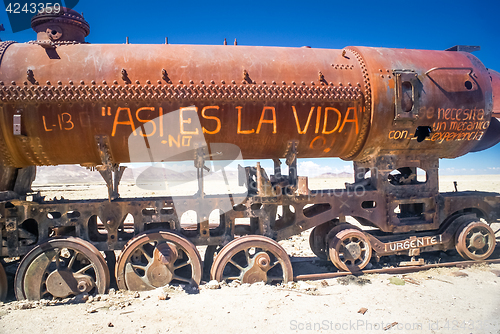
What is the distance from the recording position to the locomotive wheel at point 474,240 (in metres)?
5.48

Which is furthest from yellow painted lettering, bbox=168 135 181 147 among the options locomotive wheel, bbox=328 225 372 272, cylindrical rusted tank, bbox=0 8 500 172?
locomotive wheel, bbox=328 225 372 272

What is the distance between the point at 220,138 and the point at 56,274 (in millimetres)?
3164

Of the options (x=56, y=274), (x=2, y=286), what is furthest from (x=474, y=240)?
(x=2, y=286)

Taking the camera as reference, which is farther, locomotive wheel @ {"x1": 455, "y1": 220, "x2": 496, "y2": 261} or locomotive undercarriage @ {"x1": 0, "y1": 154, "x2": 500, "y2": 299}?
locomotive wheel @ {"x1": 455, "y1": 220, "x2": 496, "y2": 261}

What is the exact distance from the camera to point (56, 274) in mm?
4500

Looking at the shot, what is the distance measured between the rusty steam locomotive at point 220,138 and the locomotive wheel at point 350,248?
1.0 inches

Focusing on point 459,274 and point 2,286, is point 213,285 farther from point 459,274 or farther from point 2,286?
point 459,274

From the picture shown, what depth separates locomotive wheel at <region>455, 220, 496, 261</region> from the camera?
548 centimetres

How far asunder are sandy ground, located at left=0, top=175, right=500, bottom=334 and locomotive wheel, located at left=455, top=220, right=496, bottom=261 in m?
0.49

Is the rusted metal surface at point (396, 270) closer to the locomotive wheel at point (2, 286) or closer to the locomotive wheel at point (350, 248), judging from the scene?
the locomotive wheel at point (350, 248)

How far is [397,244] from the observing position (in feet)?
17.7

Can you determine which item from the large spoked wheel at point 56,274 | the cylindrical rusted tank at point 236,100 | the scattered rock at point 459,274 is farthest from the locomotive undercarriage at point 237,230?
the cylindrical rusted tank at point 236,100

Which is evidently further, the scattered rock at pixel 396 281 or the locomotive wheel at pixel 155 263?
the scattered rock at pixel 396 281

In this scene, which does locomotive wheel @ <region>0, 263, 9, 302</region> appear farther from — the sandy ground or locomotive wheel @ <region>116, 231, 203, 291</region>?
locomotive wheel @ <region>116, 231, 203, 291</region>
